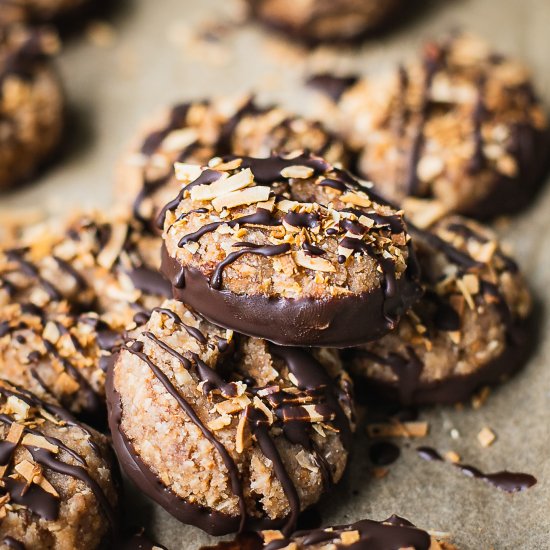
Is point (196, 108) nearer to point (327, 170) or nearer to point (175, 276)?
point (327, 170)

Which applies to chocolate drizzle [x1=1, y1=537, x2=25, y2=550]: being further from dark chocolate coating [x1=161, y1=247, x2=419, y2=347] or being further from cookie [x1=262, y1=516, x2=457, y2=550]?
dark chocolate coating [x1=161, y1=247, x2=419, y2=347]

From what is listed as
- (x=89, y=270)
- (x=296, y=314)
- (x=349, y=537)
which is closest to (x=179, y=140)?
(x=89, y=270)

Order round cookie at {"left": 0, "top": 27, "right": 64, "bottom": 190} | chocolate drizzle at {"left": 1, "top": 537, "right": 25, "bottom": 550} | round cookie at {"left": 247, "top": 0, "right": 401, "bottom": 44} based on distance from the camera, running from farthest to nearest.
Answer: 1. round cookie at {"left": 247, "top": 0, "right": 401, "bottom": 44}
2. round cookie at {"left": 0, "top": 27, "right": 64, "bottom": 190}
3. chocolate drizzle at {"left": 1, "top": 537, "right": 25, "bottom": 550}

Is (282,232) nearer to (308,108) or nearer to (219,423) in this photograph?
(219,423)

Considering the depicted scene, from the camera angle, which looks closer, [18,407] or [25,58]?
[18,407]

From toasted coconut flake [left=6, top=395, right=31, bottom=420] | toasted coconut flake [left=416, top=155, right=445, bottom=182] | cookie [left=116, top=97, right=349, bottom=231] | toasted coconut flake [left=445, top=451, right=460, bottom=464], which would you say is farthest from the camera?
toasted coconut flake [left=416, top=155, right=445, bottom=182]

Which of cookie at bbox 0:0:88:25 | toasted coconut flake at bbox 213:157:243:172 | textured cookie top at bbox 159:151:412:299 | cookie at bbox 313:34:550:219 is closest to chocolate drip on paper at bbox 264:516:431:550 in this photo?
textured cookie top at bbox 159:151:412:299

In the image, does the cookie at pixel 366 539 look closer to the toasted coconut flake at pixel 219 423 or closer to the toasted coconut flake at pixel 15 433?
the toasted coconut flake at pixel 219 423
